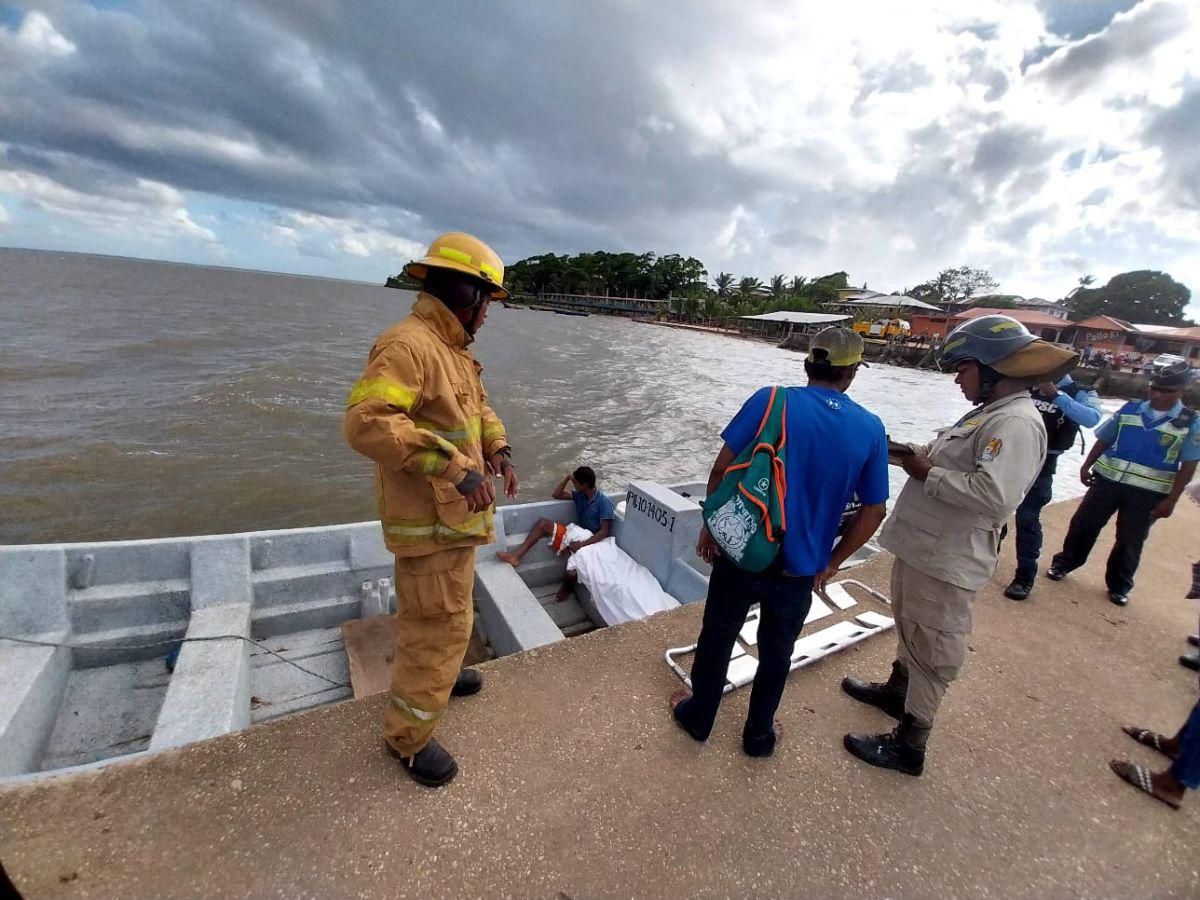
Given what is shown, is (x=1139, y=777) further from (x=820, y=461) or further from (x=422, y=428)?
(x=422, y=428)

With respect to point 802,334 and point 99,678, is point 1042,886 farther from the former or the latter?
point 802,334

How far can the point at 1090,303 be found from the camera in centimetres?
5838

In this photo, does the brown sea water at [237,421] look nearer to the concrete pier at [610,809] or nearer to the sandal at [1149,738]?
the concrete pier at [610,809]

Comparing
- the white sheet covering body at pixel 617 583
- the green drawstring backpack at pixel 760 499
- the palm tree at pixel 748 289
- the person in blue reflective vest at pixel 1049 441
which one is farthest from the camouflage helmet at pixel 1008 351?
the palm tree at pixel 748 289

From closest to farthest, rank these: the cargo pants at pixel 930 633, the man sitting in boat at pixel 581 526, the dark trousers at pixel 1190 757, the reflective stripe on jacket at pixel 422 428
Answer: the reflective stripe on jacket at pixel 422 428
the cargo pants at pixel 930 633
the dark trousers at pixel 1190 757
the man sitting in boat at pixel 581 526

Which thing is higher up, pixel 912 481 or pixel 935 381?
pixel 912 481

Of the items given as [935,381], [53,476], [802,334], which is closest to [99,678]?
[53,476]

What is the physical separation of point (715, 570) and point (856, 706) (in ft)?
4.44

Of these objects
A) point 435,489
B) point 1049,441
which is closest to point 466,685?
point 435,489

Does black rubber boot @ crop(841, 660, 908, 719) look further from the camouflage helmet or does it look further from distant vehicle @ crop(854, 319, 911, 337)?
distant vehicle @ crop(854, 319, 911, 337)

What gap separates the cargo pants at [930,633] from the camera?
6.86 ft

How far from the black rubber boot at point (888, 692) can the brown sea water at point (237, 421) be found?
6.90 m

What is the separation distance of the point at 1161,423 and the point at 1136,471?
1.21 feet

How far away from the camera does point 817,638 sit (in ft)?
10.3
